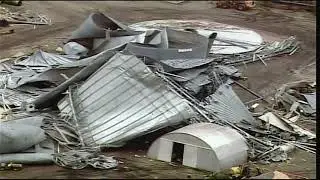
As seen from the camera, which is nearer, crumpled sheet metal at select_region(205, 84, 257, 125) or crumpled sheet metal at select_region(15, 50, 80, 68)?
crumpled sheet metal at select_region(205, 84, 257, 125)

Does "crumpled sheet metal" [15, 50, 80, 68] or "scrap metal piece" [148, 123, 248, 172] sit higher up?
"crumpled sheet metal" [15, 50, 80, 68]

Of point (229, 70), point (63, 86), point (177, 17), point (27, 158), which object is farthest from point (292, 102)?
point (177, 17)

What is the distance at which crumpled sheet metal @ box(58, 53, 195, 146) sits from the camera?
28.9 feet

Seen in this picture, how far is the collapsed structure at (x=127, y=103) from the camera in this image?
856 centimetres

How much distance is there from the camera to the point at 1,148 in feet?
26.0

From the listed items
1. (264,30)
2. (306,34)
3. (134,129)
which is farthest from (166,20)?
(134,129)

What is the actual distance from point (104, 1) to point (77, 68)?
449 inches

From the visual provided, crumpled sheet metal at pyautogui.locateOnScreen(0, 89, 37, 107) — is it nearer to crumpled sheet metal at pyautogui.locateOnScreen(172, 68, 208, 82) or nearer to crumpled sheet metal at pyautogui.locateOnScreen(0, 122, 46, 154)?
Result: crumpled sheet metal at pyautogui.locateOnScreen(0, 122, 46, 154)

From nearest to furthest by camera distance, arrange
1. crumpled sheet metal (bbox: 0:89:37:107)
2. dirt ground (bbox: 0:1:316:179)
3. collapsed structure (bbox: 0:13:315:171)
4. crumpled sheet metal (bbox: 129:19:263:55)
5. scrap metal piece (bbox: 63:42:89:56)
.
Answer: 1. dirt ground (bbox: 0:1:316:179)
2. collapsed structure (bbox: 0:13:315:171)
3. crumpled sheet metal (bbox: 0:89:37:107)
4. scrap metal piece (bbox: 63:42:89:56)
5. crumpled sheet metal (bbox: 129:19:263:55)

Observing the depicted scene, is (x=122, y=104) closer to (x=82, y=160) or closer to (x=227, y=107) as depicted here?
(x=82, y=160)

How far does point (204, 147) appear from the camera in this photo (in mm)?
7910

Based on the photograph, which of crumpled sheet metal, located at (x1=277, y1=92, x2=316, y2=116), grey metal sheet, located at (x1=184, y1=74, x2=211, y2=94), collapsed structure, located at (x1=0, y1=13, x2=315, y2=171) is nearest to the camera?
collapsed structure, located at (x1=0, y1=13, x2=315, y2=171)

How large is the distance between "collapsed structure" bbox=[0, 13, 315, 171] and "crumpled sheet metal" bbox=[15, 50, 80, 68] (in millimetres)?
24

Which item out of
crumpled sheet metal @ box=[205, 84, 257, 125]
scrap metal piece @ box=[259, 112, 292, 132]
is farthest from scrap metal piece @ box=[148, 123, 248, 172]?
scrap metal piece @ box=[259, 112, 292, 132]
